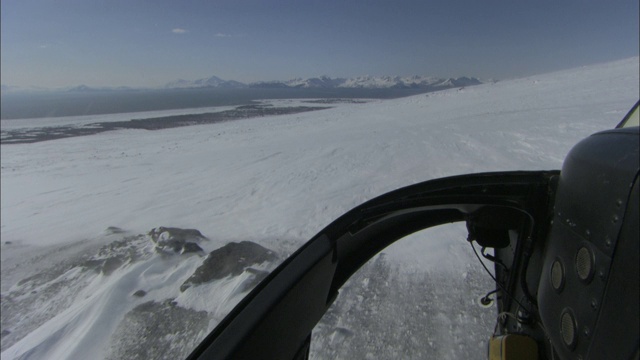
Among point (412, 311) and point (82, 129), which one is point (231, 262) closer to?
point (412, 311)

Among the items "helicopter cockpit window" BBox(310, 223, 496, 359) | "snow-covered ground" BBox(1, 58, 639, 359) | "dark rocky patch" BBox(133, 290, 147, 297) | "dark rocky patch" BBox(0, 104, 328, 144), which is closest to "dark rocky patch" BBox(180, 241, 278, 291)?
"snow-covered ground" BBox(1, 58, 639, 359)

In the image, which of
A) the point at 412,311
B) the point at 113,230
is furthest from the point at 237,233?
the point at 412,311

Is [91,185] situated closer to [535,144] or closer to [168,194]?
[168,194]

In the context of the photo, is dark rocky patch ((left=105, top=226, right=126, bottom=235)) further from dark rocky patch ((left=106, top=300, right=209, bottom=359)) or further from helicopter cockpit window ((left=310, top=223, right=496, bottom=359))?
helicopter cockpit window ((left=310, top=223, right=496, bottom=359))

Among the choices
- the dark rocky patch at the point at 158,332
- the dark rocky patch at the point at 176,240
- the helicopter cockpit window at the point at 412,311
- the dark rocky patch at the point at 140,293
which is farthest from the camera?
the dark rocky patch at the point at 176,240

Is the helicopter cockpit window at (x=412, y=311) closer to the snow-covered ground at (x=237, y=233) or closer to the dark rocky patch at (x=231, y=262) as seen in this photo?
the snow-covered ground at (x=237, y=233)

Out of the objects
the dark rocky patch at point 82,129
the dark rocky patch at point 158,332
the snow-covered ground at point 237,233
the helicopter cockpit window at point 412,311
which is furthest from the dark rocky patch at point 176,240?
the dark rocky patch at point 82,129

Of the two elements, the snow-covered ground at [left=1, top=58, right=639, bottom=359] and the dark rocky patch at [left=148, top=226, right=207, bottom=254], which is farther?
the dark rocky patch at [left=148, top=226, right=207, bottom=254]
